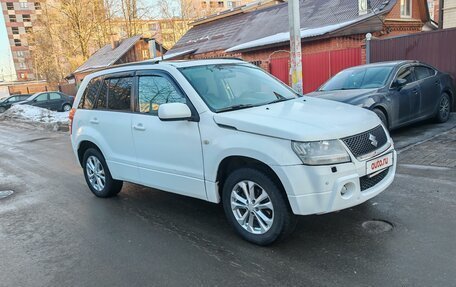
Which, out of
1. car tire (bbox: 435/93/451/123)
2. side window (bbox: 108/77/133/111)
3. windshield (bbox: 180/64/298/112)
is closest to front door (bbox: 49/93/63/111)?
side window (bbox: 108/77/133/111)

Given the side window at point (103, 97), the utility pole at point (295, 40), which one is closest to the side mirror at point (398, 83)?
the utility pole at point (295, 40)

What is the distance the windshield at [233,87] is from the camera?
4.35m

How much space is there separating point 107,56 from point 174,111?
37872mm

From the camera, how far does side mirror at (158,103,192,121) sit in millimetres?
4055

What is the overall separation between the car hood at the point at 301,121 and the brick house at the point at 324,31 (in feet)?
31.4

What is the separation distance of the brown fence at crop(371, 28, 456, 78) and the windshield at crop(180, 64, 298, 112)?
756 centimetres

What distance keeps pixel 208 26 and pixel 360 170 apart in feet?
91.8

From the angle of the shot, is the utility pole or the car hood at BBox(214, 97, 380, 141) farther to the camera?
the utility pole

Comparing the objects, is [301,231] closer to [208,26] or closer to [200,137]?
[200,137]

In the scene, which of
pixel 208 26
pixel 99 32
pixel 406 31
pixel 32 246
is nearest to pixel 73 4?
pixel 99 32

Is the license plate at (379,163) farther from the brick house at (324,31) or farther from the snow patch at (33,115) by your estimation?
the snow patch at (33,115)

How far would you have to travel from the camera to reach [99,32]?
4306cm

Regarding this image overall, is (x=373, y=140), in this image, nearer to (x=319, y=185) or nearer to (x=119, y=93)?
(x=319, y=185)

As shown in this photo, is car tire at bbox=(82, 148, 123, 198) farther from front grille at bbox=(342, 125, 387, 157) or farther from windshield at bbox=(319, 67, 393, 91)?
windshield at bbox=(319, 67, 393, 91)
